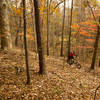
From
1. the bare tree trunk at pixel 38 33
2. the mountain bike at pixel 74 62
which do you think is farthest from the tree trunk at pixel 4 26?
the mountain bike at pixel 74 62

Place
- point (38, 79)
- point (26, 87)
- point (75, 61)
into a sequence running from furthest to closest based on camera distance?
point (75, 61), point (38, 79), point (26, 87)

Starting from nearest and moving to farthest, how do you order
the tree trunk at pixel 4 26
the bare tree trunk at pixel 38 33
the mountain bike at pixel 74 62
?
the bare tree trunk at pixel 38 33
the tree trunk at pixel 4 26
the mountain bike at pixel 74 62

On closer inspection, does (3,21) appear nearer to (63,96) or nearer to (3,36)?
(3,36)

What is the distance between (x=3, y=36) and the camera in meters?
7.81

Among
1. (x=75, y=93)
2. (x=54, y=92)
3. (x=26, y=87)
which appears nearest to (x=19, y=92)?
(x=26, y=87)

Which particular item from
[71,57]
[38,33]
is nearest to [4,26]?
[38,33]

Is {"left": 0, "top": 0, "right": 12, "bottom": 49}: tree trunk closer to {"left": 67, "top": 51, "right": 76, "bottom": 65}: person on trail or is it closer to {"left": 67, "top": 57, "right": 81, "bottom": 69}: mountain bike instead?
{"left": 67, "top": 51, "right": 76, "bottom": 65}: person on trail

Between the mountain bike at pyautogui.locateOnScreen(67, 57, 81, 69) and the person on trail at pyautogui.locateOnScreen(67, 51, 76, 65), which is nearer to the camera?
the person on trail at pyautogui.locateOnScreen(67, 51, 76, 65)

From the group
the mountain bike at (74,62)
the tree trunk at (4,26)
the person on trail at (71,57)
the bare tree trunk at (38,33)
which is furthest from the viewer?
the mountain bike at (74,62)

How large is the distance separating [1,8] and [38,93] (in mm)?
7773

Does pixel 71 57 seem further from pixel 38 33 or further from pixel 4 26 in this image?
pixel 4 26

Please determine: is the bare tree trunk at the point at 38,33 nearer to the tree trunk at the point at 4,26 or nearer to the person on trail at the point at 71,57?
the person on trail at the point at 71,57

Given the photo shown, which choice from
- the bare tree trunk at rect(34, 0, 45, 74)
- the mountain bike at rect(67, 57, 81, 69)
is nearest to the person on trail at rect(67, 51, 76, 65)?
the mountain bike at rect(67, 57, 81, 69)

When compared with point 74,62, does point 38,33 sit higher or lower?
higher
